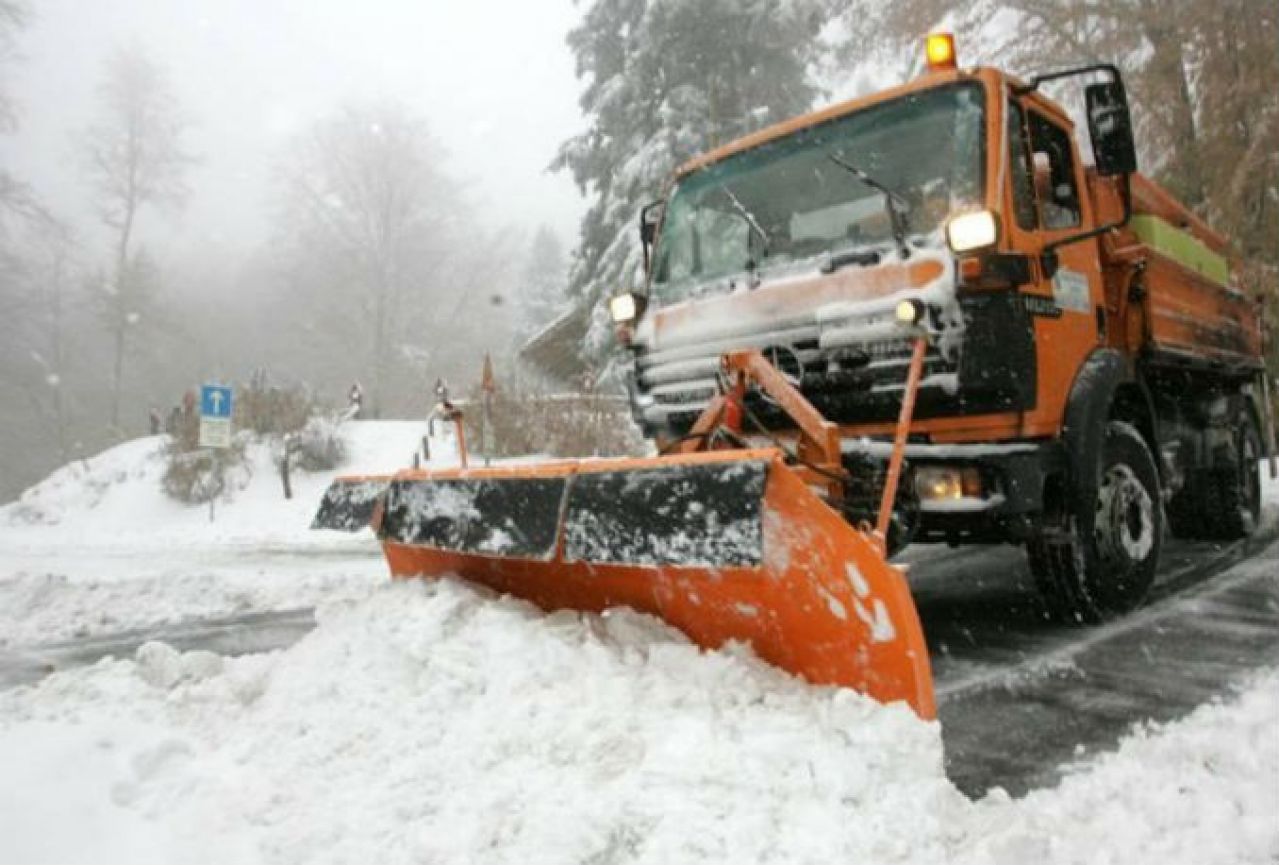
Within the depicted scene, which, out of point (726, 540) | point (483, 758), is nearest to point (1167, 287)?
point (726, 540)

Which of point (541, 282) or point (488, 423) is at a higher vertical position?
point (541, 282)

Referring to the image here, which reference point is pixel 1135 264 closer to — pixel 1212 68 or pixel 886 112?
pixel 886 112

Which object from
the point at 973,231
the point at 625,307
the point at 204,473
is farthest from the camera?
the point at 204,473

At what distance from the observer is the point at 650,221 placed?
5.71m

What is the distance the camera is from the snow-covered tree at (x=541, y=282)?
49312 millimetres

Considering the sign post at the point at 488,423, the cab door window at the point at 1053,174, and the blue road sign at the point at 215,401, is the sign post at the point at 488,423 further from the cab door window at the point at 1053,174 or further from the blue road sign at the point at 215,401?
the cab door window at the point at 1053,174

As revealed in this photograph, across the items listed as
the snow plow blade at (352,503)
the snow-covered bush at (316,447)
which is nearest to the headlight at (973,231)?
the snow plow blade at (352,503)

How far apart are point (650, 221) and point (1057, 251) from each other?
8.05 ft

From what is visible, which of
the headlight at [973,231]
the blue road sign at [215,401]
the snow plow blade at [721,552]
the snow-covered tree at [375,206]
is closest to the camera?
the snow plow blade at [721,552]

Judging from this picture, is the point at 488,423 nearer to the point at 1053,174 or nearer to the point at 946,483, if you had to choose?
the point at 1053,174

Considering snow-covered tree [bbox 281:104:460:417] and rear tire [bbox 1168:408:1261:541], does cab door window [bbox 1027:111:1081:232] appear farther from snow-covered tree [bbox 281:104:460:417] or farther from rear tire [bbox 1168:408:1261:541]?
snow-covered tree [bbox 281:104:460:417]

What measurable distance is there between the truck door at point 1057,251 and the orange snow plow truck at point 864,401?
17 mm

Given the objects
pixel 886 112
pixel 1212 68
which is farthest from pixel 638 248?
pixel 886 112

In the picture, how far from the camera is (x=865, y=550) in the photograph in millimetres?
2627
